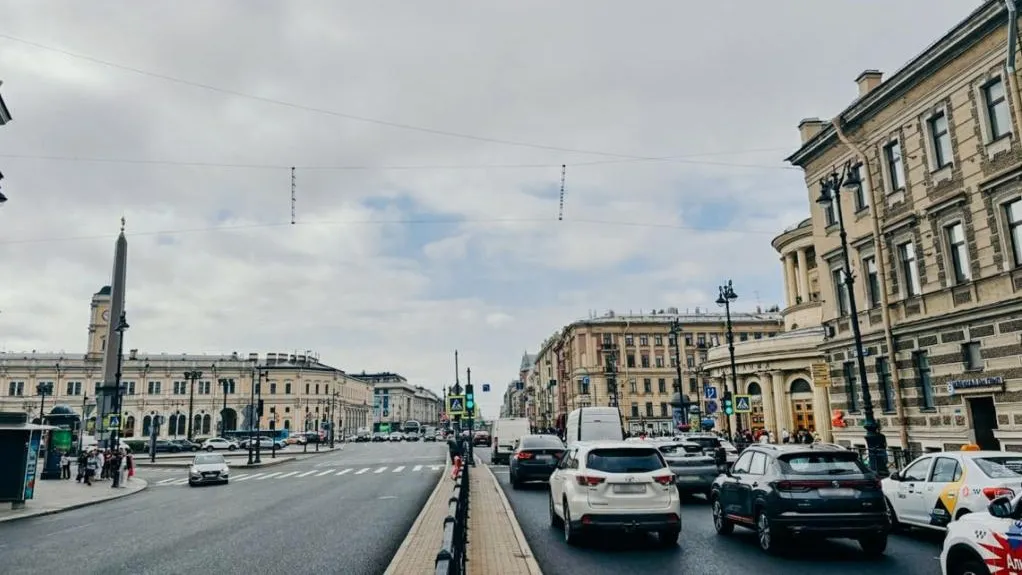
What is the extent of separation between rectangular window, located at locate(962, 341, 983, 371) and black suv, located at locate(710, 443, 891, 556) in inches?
556

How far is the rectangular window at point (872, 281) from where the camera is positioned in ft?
87.3

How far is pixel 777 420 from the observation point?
45.7m

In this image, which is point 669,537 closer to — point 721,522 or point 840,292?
point 721,522

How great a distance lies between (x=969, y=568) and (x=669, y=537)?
18.5 ft

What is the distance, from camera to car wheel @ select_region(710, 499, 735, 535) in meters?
12.2

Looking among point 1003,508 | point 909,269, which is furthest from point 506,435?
point 1003,508

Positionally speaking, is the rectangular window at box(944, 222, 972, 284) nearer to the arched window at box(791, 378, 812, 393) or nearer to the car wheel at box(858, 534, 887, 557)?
the car wheel at box(858, 534, 887, 557)

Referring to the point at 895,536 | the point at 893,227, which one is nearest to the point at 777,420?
the point at 893,227

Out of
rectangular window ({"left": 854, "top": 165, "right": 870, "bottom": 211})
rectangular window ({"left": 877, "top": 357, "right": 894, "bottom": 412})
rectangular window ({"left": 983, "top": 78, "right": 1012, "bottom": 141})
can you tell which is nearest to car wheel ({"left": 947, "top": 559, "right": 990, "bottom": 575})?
rectangular window ({"left": 983, "top": 78, "right": 1012, "bottom": 141})

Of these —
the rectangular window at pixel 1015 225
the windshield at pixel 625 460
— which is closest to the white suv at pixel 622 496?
the windshield at pixel 625 460

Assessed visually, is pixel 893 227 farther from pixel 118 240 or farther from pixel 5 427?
pixel 118 240

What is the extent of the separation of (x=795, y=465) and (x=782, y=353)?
37.1m

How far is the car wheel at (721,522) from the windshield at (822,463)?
2049mm

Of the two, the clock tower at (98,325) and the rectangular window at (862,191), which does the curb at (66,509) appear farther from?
the clock tower at (98,325)
